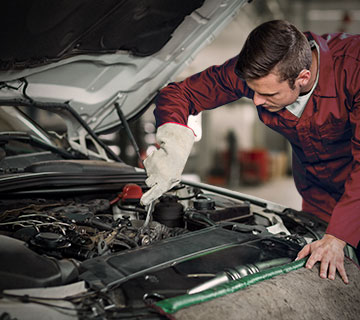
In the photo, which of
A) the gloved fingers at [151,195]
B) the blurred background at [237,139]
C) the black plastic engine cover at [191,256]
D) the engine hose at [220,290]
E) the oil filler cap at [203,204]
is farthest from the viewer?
the blurred background at [237,139]

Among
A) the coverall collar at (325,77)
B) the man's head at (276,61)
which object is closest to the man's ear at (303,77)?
the man's head at (276,61)

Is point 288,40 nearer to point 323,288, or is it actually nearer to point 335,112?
point 335,112

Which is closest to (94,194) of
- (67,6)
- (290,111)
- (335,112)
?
(67,6)

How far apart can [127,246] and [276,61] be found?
0.83 metres

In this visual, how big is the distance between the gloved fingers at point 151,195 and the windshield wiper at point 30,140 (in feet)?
2.59

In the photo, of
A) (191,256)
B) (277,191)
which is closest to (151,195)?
(191,256)

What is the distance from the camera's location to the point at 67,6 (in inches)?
49.3

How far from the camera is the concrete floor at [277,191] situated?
628cm

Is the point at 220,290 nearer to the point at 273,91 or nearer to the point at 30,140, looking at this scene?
the point at 273,91

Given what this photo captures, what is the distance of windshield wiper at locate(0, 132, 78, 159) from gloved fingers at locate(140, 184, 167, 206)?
0.79 metres

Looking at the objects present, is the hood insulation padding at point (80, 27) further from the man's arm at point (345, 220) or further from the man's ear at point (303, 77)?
the man's arm at point (345, 220)

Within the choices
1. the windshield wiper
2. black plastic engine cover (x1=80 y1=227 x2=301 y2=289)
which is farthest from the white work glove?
the windshield wiper

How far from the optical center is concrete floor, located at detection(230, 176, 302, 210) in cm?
628

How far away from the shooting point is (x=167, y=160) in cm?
137
